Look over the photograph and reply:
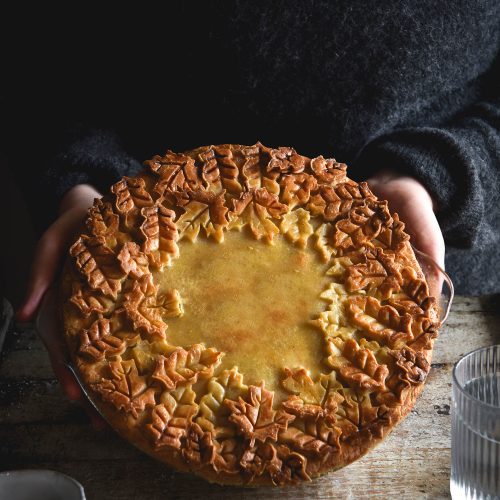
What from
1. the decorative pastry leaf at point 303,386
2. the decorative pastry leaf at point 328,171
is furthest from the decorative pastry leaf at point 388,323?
the decorative pastry leaf at point 328,171

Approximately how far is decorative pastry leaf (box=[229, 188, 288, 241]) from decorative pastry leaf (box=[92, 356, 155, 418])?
270 millimetres

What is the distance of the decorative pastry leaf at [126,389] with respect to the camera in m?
0.85

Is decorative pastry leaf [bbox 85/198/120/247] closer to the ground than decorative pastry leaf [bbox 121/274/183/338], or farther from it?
farther from it

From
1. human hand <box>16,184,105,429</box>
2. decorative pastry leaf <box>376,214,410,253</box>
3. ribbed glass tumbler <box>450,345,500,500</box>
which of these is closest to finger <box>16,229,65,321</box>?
human hand <box>16,184,105,429</box>

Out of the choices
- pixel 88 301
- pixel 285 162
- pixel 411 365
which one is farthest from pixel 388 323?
pixel 88 301

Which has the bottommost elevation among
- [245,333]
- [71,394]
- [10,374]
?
[10,374]

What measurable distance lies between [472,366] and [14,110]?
3.13 feet

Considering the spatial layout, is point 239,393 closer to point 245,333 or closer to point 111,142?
point 245,333

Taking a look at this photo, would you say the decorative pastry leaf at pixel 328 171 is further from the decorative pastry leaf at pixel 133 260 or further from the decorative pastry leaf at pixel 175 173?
the decorative pastry leaf at pixel 133 260

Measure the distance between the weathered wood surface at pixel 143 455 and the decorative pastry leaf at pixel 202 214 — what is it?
1.06 feet

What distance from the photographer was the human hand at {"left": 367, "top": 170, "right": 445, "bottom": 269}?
3.48 feet

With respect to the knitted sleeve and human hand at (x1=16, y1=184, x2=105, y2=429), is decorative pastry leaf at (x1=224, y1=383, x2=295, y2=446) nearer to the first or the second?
human hand at (x1=16, y1=184, x2=105, y2=429)

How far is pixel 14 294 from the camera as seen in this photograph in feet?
6.16

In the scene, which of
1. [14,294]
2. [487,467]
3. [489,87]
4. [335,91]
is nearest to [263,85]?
[335,91]
